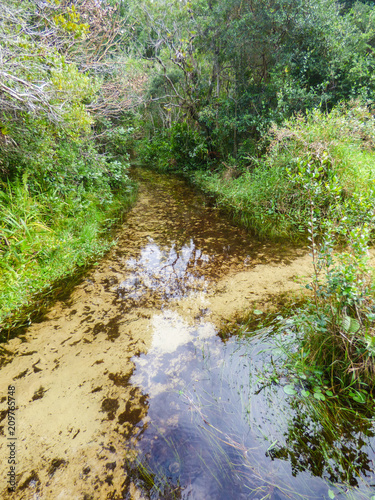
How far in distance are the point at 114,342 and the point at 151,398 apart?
721 mm

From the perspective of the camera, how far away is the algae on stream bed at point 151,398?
146 cm

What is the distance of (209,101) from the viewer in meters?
9.88

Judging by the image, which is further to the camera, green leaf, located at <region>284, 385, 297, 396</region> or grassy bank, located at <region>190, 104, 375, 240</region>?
grassy bank, located at <region>190, 104, 375, 240</region>

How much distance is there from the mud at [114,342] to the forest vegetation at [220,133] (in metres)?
0.56

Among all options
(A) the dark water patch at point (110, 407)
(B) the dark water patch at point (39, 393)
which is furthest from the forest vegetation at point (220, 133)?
(A) the dark water patch at point (110, 407)

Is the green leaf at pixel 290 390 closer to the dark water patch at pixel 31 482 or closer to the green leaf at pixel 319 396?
the green leaf at pixel 319 396

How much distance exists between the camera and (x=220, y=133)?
31.1 ft

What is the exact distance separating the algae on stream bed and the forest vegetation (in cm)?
58

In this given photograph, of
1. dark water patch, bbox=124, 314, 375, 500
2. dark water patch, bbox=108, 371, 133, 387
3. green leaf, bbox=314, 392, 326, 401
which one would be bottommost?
dark water patch, bbox=108, 371, 133, 387

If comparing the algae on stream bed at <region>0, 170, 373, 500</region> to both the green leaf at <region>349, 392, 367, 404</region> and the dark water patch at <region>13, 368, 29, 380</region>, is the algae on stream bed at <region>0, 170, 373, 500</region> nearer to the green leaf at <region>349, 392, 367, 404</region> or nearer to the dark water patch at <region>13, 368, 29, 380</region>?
the dark water patch at <region>13, 368, 29, 380</region>

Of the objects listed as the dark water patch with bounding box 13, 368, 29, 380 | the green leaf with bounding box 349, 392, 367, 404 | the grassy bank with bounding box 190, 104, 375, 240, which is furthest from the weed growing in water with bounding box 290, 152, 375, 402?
the grassy bank with bounding box 190, 104, 375, 240

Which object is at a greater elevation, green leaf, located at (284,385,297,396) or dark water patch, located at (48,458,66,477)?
green leaf, located at (284,385,297,396)

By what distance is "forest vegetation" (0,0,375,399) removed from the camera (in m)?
2.03

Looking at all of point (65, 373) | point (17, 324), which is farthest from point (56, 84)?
point (65, 373)
